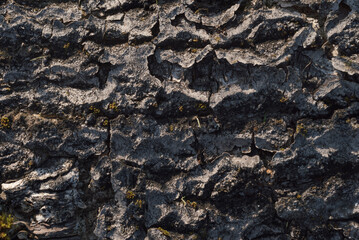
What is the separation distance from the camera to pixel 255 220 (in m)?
3.32

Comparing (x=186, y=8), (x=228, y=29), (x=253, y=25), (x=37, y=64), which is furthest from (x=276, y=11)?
(x=37, y=64)

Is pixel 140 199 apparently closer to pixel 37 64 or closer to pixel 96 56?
pixel 96 56

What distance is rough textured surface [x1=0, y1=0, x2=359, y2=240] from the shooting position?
328cm

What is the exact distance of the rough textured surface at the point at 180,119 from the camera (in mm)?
3283

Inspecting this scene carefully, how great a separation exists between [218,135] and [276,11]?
1366 millimetres

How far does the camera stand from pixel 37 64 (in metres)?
3.61

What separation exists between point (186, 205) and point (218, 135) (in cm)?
77

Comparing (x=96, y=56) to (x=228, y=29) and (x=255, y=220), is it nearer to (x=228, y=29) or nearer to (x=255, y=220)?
(x=228, y=29)

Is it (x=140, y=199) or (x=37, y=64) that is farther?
(x=37, y=64)

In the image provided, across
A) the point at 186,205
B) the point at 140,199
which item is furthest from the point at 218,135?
the point at 140,199

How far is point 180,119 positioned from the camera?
11.4ft

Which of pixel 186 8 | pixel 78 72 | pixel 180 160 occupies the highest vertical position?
pixel 186 8

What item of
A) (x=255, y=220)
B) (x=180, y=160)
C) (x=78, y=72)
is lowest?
(x=255, y=220)

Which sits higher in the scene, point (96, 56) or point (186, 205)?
point (96, 56)
